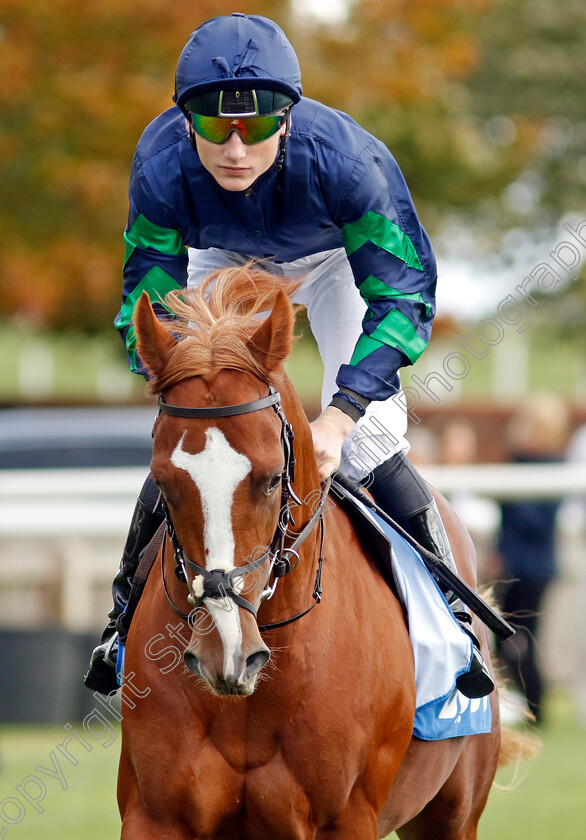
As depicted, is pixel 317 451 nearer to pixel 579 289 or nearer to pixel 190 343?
pixel 190 343

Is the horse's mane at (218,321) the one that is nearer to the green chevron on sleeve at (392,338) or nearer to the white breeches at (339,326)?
the green chevron on sleeve at (392,338)

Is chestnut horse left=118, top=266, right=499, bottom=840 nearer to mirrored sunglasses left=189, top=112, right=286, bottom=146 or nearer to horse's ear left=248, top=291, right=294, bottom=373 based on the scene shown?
horse's ear left=248, top=291, right=294, bottom=373

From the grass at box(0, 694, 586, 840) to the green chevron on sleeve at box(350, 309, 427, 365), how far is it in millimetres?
2772

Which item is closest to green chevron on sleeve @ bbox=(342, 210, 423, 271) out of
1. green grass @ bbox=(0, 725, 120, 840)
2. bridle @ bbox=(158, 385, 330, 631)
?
bridle @ bbox=(158, 385, 330, 631)

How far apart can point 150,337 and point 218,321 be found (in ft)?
0.58

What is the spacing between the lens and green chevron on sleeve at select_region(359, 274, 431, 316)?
3.51 metres

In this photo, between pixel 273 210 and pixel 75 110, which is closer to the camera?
pixel 273 210

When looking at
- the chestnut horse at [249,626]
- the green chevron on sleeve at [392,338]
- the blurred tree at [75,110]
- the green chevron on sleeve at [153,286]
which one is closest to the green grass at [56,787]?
the chestnut horse at [249,626]

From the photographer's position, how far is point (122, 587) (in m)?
3.75

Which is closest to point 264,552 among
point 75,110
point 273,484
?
point 273,484

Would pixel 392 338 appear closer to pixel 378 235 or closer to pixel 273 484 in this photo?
pixel 378 235

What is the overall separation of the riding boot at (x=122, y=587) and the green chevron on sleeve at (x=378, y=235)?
1.01 m

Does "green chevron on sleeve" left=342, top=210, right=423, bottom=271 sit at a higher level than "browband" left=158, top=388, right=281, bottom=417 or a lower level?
higher

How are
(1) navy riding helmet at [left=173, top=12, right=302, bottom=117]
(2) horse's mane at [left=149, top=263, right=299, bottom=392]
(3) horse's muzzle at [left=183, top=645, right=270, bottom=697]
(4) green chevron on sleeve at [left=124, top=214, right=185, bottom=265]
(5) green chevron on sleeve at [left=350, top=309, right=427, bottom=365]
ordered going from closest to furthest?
(3) horse's muzzle at [left=183, top=645, right=270, bottom=697] < (2) horse's mane at [left=149, top=263, right=299, bottom=392] < (1) navy riding helmet at [left=173, top=12, right=302, bottom=117] < (5) green chevron on sleeve at [left=350, top=309, right=427, bottom=365] < (4) green chevron on sleeve at [left=124, top=214, right=185, bottom=265]
